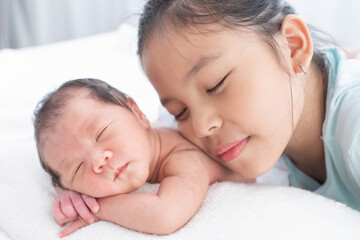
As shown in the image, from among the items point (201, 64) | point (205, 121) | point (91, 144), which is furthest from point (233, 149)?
point (91, 144)

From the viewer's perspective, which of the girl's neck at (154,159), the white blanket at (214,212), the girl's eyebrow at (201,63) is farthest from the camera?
the girl's neck at (154,159)

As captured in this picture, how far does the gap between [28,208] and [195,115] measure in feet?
1.36

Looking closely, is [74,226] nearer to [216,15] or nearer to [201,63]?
[201,63]

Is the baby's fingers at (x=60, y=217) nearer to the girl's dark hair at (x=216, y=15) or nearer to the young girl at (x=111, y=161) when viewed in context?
the young girl at (x=111, y=161)

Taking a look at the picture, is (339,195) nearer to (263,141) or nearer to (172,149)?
(263,141)

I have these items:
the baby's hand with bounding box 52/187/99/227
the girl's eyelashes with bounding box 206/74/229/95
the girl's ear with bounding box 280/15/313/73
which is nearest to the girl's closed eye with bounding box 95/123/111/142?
the baby's hand with bounding box 52/187/99/227

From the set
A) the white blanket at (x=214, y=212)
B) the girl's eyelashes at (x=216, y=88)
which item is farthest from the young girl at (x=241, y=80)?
the white blanket at (x=214, y=212)

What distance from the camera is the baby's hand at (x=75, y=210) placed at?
0.88m

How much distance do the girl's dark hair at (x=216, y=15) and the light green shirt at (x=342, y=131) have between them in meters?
0.21

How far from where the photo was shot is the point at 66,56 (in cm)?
192

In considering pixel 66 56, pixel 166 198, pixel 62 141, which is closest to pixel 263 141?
pixel 166 198

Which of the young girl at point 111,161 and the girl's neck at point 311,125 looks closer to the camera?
the young girl at point 111,161

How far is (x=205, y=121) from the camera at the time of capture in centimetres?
92

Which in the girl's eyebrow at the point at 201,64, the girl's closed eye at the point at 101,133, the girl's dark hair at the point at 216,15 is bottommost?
the girl's closed eye at the point at 101,133
